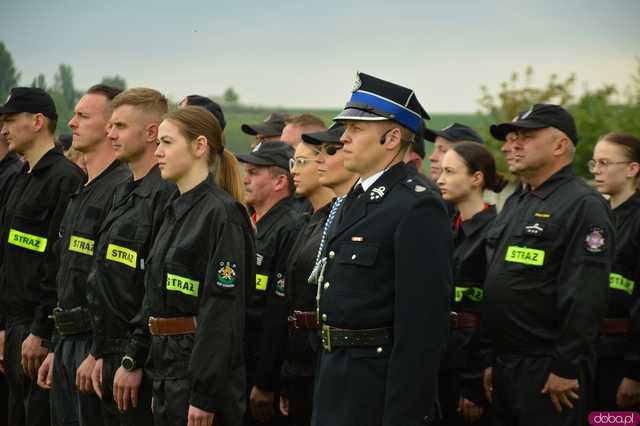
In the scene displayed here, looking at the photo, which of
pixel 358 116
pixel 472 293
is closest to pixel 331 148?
pixel 472 293

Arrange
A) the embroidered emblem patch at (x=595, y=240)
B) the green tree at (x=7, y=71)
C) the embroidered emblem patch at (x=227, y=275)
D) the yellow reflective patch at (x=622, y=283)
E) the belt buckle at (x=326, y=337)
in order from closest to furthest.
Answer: the belt buckle at (x=326, y=337) → the embroidered emblem patch at (x=227, y=275) → the embroidered emblem patch at (x=595, y=240) → the yellow reflective patch at (x=622, y=283) → the green tree at (x=7, y=71)

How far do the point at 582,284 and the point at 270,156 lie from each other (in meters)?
2.54

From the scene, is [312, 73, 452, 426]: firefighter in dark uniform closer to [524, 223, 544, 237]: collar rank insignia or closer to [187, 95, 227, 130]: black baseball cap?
[524, 223, 544, 237]: collar rank insignia

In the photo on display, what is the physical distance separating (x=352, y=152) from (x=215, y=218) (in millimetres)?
988

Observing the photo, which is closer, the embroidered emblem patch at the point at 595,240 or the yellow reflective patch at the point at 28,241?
the embroidered emblem patch at the point at 595,240

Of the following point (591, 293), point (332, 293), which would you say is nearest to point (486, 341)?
point (591, 293)

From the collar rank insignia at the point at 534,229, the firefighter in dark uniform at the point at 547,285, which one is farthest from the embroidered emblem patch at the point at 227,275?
the collar rank insignia at the point at 534,229

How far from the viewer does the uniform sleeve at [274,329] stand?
20.9 ft

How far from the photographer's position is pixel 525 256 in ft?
18.4

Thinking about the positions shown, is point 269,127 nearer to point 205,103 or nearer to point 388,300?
point 205,103

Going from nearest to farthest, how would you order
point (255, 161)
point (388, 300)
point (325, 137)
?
1. point (388, 300)
2. point (325, 137)
3. point (255, 161)

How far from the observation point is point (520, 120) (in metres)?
5.94

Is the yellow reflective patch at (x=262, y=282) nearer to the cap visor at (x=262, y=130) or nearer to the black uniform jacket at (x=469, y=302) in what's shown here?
the black uniform jacket at (x=469, y=302)

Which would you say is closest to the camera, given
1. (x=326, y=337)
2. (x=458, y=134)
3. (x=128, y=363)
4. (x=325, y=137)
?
(x=326, y=337)
